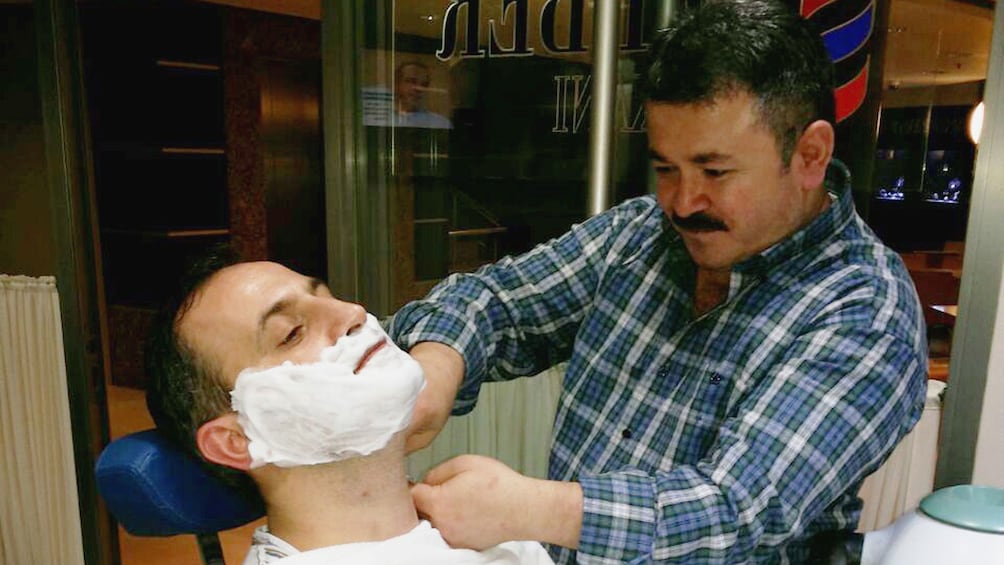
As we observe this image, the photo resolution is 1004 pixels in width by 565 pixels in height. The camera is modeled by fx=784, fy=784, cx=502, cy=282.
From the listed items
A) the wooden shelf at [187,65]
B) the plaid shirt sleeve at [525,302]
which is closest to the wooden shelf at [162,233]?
the wooden shelf at [187,65]

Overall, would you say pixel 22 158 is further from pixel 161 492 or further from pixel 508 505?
pixel 508 505

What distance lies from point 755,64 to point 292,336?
88 centimetres

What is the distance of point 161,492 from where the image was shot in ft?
4.07

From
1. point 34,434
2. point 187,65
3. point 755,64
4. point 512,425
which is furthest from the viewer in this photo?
point 187,65

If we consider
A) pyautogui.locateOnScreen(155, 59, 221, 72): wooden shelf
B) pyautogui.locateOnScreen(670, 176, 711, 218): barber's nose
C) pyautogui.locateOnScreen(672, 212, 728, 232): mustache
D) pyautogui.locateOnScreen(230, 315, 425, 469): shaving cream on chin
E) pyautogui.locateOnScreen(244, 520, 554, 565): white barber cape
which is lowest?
pyautogui.locateOnScreen(244, 520, 554, 565): white barber cape

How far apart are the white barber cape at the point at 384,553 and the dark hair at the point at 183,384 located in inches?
4.2

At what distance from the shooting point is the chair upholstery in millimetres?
1219

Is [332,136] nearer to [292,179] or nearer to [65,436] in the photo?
[65,436]

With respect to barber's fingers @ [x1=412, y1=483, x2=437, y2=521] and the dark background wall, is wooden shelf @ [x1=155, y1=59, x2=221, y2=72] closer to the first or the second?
the dark background wall

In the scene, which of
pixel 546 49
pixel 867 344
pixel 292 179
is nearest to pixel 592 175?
pixel 546 49

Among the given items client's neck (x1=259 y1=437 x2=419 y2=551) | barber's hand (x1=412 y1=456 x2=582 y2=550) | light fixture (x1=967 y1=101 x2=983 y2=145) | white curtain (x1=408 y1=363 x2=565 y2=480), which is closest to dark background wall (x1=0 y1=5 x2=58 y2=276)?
white curtain (x1=408 y1=363 x2=565 y2=480)

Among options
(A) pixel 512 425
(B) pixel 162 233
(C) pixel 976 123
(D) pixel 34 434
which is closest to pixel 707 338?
(C) pixel 976 123

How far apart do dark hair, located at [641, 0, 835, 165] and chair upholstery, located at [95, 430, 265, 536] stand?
991 mm

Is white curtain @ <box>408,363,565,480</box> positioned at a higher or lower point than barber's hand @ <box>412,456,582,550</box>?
lower
